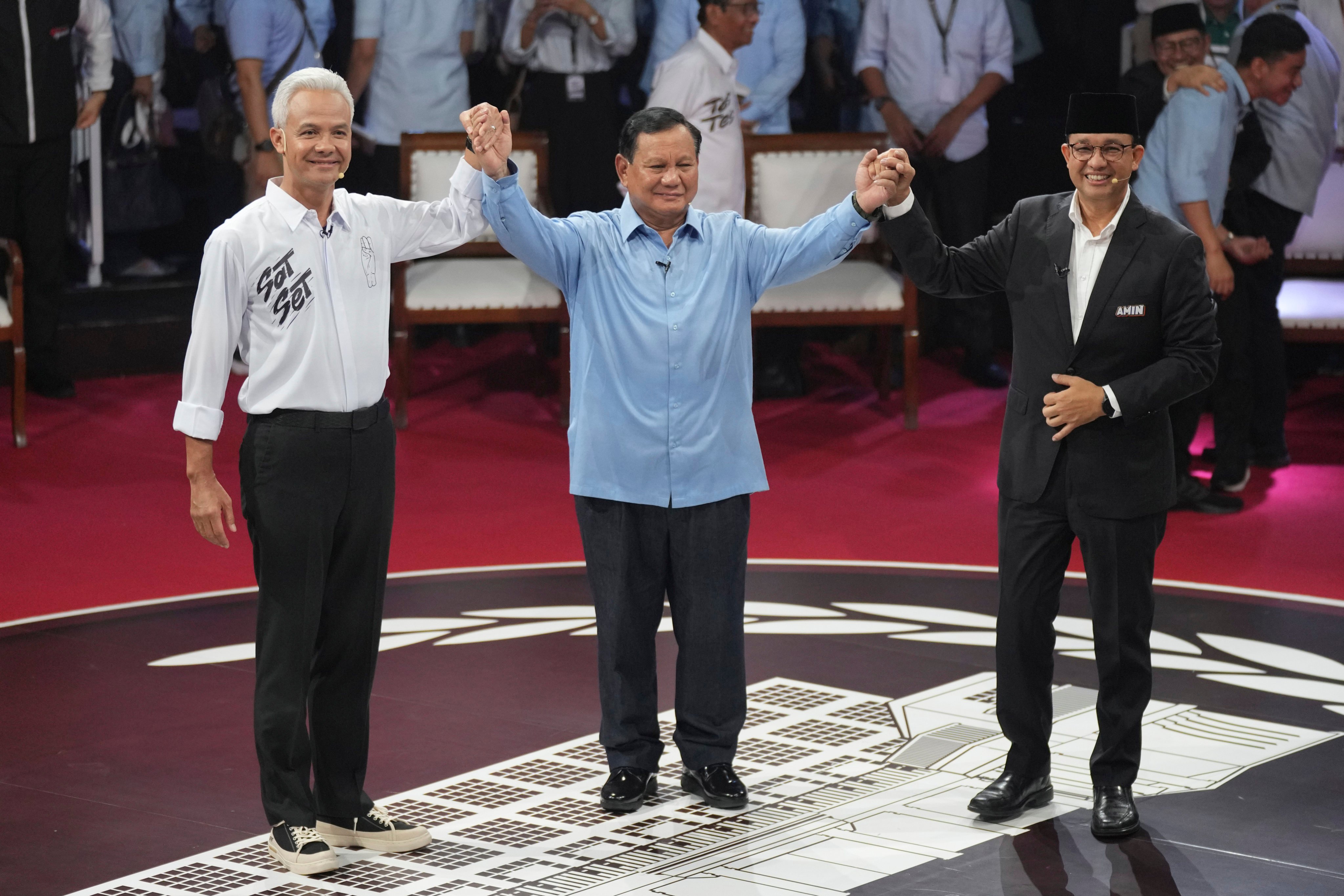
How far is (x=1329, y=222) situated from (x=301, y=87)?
537 centimetres

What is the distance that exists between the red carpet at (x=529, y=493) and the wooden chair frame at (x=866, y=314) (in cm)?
18

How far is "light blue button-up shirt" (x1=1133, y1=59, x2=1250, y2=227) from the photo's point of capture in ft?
20.1

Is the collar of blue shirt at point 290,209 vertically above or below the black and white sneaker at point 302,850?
above

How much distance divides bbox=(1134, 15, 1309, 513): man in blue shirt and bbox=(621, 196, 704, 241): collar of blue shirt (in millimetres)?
2646

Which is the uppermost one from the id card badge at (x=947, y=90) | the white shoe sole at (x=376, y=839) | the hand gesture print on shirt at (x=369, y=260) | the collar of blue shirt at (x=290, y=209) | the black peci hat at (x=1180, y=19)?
the black peci hat at (x=1180, y=19)

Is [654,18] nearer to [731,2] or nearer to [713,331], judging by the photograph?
[731,2]

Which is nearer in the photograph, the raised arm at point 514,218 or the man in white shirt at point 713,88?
the raised arm at point 514,218

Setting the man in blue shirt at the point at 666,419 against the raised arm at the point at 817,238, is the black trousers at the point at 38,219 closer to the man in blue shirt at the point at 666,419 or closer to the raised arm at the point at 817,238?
the man in blue shirt at the point at 666,419

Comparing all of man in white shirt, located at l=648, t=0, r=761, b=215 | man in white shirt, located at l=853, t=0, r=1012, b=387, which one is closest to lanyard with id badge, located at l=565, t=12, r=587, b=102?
man in white shirt, located at l=648, t=0, r=761, b=215

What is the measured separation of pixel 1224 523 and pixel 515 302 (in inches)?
117

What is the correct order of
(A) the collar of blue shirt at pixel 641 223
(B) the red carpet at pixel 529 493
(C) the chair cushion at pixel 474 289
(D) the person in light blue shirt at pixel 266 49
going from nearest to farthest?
(A) the collar of blue shirt at pixel 641 223, (B) the red carpet at pixel 529 493, (C) the chair cushion at pixel 474 289, (D) the person in light blue shirt at pixel 266 49

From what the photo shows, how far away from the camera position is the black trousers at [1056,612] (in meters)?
3.64

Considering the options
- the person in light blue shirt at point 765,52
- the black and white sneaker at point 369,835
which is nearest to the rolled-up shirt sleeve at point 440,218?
the black and white sneaker at point 369,835

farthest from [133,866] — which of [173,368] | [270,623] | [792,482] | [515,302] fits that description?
[173,368]
